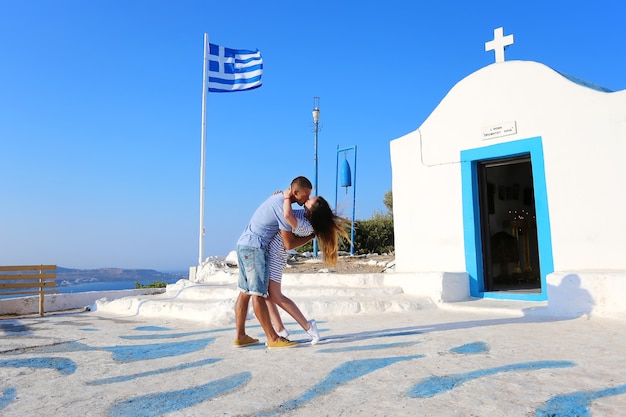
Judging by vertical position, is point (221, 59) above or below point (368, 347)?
above

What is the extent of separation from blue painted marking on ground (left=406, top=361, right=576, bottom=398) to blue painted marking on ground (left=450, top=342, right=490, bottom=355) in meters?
0.48

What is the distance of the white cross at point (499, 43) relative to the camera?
7660 mm

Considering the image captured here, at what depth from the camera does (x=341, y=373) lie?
10.4 ft

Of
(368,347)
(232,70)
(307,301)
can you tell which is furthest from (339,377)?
(232,70)

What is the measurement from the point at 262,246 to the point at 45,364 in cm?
201

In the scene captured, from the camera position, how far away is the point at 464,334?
14.7ft

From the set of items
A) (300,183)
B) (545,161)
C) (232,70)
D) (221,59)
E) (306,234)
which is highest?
(221,59)

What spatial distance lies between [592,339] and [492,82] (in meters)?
4.45

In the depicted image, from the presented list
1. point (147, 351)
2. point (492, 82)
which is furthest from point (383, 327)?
point (492, 82)

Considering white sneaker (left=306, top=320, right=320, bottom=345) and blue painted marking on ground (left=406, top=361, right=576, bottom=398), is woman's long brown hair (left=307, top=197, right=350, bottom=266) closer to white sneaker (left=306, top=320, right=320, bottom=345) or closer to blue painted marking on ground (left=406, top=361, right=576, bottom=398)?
white sneaker (left=306, top=320, right=320, bottom=345)

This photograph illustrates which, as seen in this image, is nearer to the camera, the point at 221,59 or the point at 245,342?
the point at 245,342

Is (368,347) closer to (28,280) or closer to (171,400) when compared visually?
(171,400)

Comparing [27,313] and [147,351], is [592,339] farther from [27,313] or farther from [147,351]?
[27,313]

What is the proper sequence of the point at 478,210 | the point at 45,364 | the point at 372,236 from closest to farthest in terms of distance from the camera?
1. the point at 45,364
2. the point at 478,210
3. the point at 372,236
